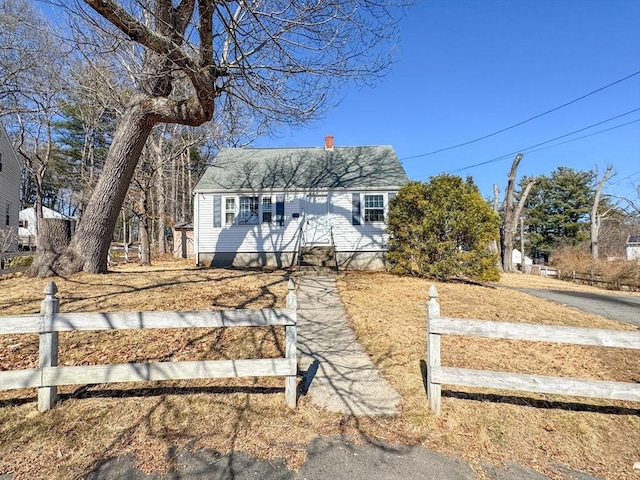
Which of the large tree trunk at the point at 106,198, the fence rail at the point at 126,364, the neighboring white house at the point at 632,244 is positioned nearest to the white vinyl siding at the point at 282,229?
the large tree trunk at the point at 106,198

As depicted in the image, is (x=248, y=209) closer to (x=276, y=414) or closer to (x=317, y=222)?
(x=317, y=222)

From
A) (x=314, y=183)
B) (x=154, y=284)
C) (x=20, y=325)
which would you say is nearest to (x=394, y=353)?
(x=20, y=325)

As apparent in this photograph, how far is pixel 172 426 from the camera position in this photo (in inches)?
117

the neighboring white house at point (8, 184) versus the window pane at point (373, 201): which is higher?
the neighboring white house at point (8, 184)

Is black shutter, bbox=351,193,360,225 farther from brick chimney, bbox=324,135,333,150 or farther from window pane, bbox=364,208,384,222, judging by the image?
brick chimney, bbox=324,135,333,150

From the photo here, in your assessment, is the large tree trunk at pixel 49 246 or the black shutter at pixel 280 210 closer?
the large tree trunk at pixel 49 246

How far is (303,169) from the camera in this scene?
53.1 ft

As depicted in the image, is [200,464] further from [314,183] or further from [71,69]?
[71,69]

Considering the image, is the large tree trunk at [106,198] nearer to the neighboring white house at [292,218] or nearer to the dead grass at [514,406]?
the neighboring white house at [292,218]

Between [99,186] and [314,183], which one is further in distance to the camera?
[314,183]

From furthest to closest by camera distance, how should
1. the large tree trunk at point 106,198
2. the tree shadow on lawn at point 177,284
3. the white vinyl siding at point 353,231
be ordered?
the white vinyl siding at point 353,231, the large tree trunk at point 106,198, the tree shadow on lawn at point 177,284

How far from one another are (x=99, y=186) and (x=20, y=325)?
22.1ft

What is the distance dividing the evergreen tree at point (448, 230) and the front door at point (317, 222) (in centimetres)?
428

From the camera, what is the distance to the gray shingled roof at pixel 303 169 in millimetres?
15117
